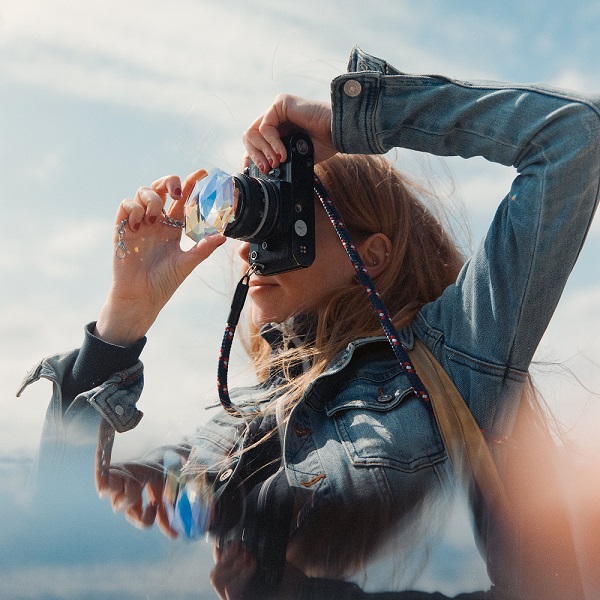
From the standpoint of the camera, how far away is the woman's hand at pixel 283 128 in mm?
1041

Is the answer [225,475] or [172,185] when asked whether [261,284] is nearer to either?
[172,185]

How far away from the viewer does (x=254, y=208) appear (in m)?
1.02

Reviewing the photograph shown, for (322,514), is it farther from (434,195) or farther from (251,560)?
(434,195)

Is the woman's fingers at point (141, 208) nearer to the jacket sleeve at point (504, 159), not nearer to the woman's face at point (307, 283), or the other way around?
the woman's face at point (307, 283)

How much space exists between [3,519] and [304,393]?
0.38 m

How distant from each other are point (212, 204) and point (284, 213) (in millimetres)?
105

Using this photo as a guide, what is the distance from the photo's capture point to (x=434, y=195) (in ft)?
4.45

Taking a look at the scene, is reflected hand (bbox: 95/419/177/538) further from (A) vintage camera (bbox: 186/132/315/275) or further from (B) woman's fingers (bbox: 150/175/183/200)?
(B) woman's fingers (bbox: 150/175/183/200)

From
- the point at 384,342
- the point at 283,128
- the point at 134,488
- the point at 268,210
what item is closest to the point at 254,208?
the point at 268,210

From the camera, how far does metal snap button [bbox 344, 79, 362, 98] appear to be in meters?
0.98

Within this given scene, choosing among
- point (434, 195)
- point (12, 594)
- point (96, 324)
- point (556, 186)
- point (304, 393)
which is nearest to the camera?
point (12, 594)

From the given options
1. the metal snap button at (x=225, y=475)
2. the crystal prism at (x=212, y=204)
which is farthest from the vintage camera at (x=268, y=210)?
the metal snap button at (x=225, y=475)

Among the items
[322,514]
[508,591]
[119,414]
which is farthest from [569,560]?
[119,414]

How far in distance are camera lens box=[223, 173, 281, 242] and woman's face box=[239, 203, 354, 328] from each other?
0.13 meters
